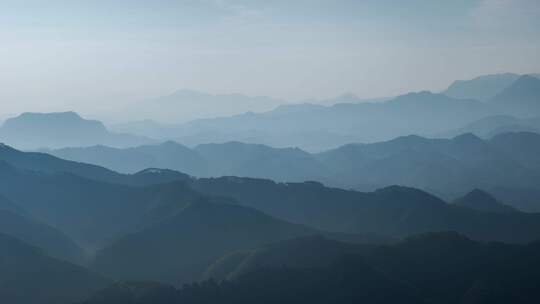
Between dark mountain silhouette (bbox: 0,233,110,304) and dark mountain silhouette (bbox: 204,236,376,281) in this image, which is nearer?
dark mountain silhouette (bbox: 0,233,110,304)

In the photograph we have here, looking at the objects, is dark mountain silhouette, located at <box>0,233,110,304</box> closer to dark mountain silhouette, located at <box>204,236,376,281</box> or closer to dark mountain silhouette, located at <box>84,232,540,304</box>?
dark mountain silhouette, located at <box>84,232,540,304</box>

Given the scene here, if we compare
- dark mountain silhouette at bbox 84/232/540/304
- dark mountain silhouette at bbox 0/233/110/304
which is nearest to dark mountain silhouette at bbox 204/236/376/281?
dark mountain silhouette at bbox 84/232/540/304

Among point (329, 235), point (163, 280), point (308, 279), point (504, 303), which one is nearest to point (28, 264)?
point (163, 280)

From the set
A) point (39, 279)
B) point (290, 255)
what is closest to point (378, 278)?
point (290, 255)

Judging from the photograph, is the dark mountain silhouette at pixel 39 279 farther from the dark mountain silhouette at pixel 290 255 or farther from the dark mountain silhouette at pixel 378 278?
the dark mountain silhouette at pixel 290 255

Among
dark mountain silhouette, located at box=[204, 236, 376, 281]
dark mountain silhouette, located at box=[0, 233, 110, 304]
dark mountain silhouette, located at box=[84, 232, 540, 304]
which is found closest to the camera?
dark mountain silhouette, located at box=[84, 232, 540, 304]

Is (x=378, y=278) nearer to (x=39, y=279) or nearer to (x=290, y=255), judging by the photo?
(x=290, y=255)

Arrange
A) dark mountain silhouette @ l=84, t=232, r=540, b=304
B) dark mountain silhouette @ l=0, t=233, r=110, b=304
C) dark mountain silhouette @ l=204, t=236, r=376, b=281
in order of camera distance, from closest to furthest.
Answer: dark mountain silhouette @ l=84, t=232, r=540, b=304 < dark mountain silhouette @ l=0, t=233, r=110, b=304 < dark mountain silhouette @ l=204, t=236, r=376, b=281
